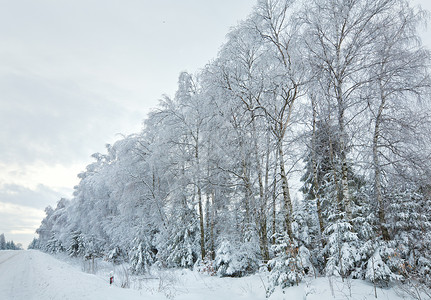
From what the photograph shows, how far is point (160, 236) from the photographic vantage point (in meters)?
15.5

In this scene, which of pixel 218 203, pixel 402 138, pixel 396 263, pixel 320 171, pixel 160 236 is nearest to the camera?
pixel 396 263

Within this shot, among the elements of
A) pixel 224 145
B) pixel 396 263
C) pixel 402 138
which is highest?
pixel 224 145

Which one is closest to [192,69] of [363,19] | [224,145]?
[224,145]

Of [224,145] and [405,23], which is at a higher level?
[405,23]

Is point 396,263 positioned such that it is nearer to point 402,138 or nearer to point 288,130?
point 402,138

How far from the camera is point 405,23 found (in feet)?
25.6

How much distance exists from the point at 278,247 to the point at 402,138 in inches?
207

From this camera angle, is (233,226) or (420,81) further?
(233,226)

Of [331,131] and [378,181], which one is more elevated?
[331,131]

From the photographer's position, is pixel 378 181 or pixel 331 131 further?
pixel 331 131

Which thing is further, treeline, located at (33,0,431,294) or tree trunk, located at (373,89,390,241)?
A: tree trunk, located at (373,89,390,241)

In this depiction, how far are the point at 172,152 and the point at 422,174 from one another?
11.5 meters

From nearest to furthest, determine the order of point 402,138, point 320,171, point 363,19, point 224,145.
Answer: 1. point 402,138
2. point 363,19
3. point 224,145
4. point 320,171

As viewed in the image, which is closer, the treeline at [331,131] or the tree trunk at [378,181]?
the treeline at [331,131]
